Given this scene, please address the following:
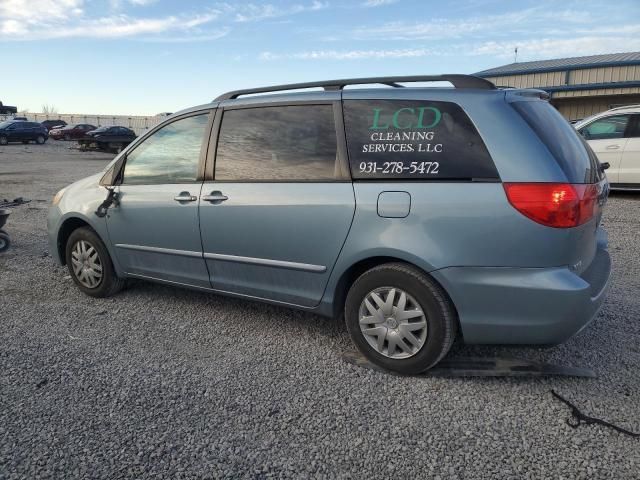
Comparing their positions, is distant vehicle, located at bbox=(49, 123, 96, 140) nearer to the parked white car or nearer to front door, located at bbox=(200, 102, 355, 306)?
the parked white car

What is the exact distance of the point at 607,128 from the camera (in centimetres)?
1030

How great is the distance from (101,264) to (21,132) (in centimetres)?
3391

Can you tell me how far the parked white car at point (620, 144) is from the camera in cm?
986

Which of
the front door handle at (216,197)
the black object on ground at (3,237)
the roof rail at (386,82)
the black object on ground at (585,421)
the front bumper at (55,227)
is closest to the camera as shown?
the black object on ground at (585,421)

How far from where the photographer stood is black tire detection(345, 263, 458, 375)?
2.99 metres

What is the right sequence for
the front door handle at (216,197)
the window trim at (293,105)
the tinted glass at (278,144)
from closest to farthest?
the window trim at (293,105) < the tinted glass at (278,144) < the front door handle at (216,197)

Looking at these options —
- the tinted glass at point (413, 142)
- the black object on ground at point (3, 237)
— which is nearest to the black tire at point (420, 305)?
the tinted glass at point (413, 142)

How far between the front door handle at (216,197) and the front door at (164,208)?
0.14 m

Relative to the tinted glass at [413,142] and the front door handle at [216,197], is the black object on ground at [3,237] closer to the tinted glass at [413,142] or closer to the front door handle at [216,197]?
the front door handle at [216,197]

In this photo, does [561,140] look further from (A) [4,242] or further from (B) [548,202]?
(A) [4,242]

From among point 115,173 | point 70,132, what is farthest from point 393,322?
point 70,132

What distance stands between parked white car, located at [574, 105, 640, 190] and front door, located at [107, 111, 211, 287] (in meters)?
8.66

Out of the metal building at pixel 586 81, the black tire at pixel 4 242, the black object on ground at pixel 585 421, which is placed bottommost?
the black object on ground at pixel 585 421

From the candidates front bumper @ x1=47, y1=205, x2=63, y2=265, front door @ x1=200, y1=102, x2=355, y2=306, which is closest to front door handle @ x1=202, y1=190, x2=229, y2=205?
front door @ x1=200, y1=102, x2=355, y2=306
